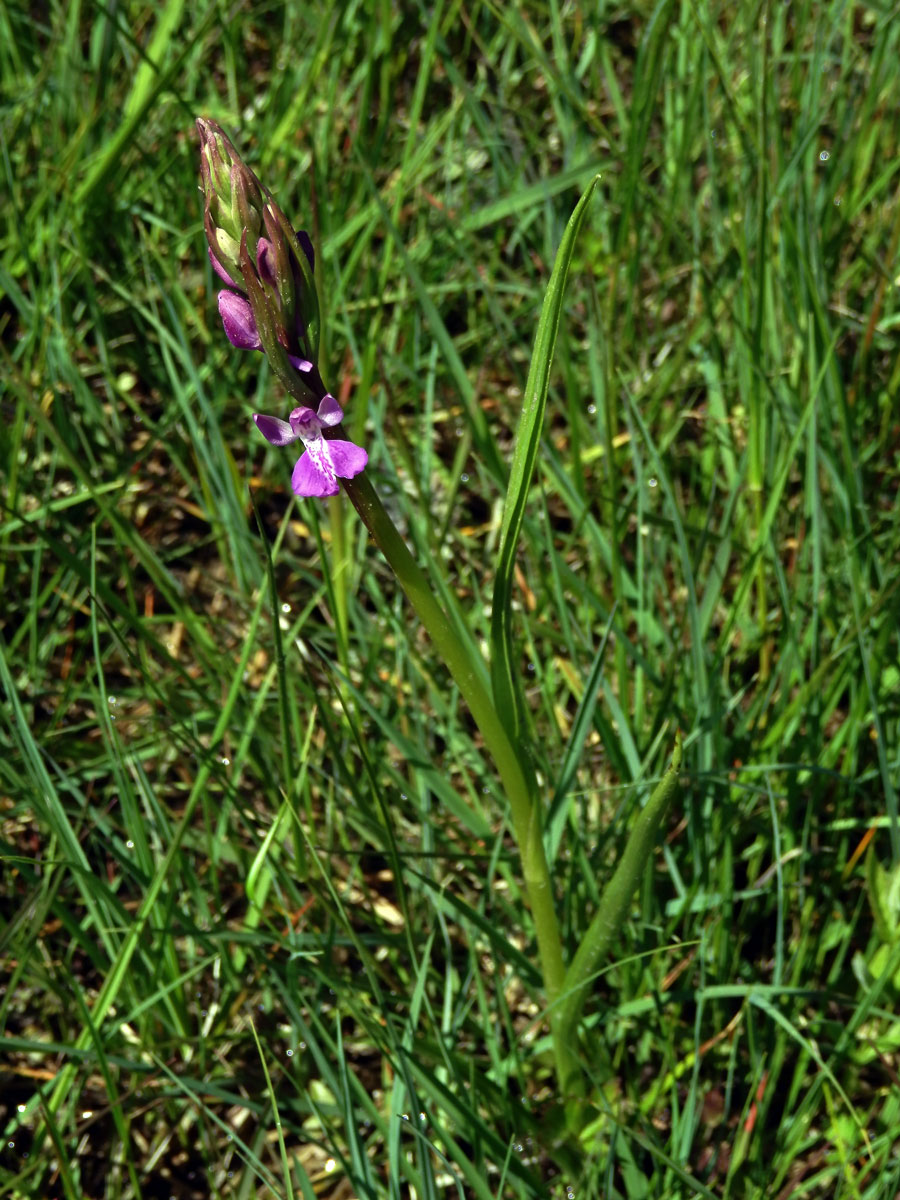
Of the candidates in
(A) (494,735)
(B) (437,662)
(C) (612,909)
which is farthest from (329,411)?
(B) (437,662)

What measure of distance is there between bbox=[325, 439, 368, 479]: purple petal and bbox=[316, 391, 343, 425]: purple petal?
2 centimetres

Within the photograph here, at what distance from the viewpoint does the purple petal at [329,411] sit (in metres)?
1.06

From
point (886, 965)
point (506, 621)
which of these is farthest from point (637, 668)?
point (506, 621)

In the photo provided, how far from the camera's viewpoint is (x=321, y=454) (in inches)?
42.4

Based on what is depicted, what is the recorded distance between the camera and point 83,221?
2.78 metres

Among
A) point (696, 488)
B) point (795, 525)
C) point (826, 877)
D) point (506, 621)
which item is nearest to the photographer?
point (506, 621)

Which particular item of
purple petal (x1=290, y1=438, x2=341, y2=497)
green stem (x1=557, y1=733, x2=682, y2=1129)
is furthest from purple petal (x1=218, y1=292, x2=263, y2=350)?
green stem (x1=557, y1=733, x2=682, y2=1129)

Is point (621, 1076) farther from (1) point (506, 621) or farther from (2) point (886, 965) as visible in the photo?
(1) point (506, 621)

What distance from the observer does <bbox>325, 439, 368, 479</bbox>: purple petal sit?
105 centimetres

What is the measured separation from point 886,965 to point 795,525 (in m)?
1.04

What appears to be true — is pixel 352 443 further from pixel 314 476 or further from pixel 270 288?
pixel 270 288

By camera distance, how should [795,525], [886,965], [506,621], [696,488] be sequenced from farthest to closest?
[696,488], [795,525], [886,965], [506,621]

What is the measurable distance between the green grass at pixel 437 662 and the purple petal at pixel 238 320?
1.05 feet

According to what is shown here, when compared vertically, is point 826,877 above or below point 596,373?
below
